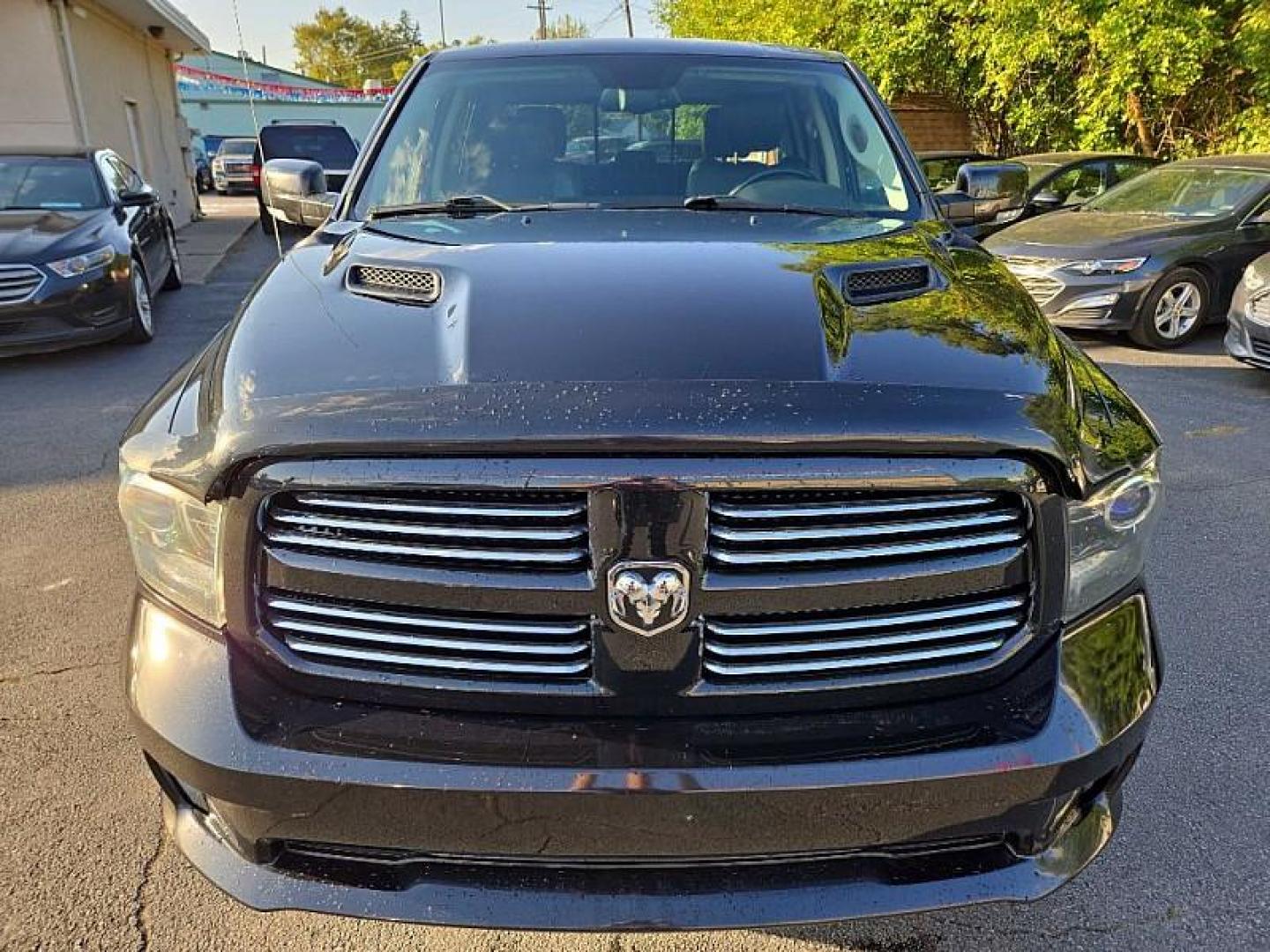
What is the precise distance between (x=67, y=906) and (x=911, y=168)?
299 cm

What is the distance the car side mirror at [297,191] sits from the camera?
310cm

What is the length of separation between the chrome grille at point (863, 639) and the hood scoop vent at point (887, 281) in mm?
645

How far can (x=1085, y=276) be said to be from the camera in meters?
7.53

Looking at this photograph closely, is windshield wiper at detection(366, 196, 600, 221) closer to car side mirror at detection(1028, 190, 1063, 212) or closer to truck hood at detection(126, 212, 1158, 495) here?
truck hood at detection(126, 212, 1158, 495)

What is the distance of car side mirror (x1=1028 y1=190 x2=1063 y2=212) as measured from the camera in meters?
10.1

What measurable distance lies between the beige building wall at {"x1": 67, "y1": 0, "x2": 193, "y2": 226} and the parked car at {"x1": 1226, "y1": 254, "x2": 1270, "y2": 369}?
47.3 feet

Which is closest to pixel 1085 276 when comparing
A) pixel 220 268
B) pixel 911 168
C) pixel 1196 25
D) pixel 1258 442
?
pixel 1258 442

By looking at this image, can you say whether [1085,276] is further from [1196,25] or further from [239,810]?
[239,810]

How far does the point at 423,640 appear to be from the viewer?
1490 millimetres

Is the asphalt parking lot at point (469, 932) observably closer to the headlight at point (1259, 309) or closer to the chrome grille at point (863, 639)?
the chrome grille at point (863, 639)

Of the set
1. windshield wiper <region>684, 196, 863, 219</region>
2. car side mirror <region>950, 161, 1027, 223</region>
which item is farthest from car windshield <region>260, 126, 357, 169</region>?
windshield wiper <region>684, 196, 863, 219</region>

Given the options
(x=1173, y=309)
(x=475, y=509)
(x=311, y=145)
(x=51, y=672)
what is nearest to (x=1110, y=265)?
(x=1173, y=309)

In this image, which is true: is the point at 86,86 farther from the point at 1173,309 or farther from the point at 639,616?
the point at 639,616

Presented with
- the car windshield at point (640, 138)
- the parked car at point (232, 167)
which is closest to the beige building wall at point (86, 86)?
the parked car at point (232, 167)
